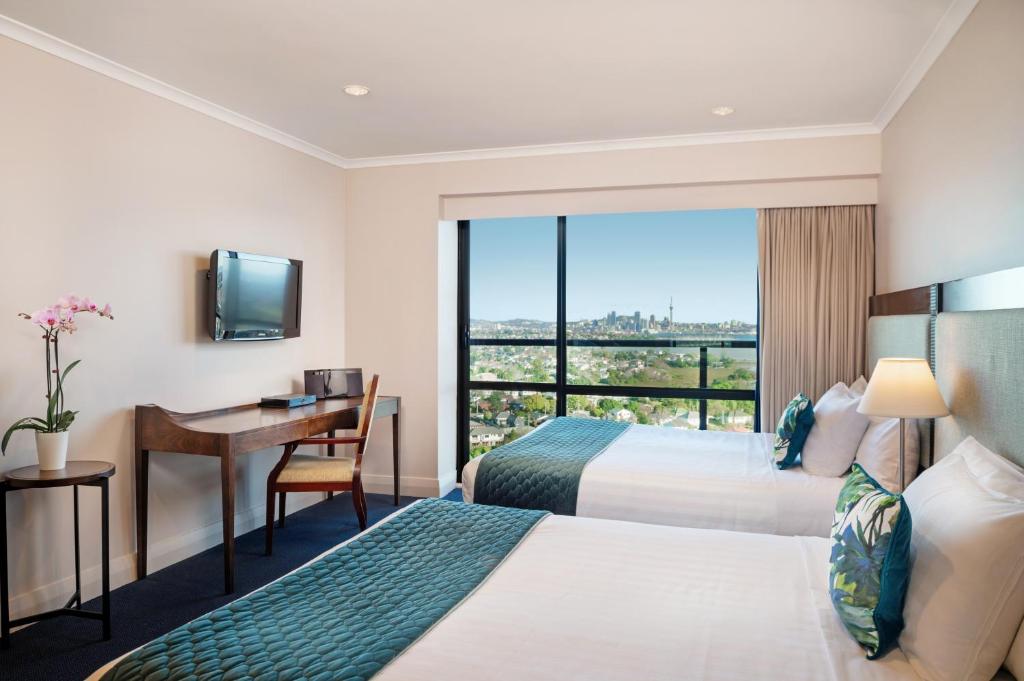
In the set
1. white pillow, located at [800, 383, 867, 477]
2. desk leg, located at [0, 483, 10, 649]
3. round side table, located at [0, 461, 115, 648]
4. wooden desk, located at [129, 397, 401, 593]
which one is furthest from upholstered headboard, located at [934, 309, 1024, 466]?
desk leg, located at [0, 483, 10, 649]

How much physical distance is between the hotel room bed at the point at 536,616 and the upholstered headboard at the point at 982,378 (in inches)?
24.6

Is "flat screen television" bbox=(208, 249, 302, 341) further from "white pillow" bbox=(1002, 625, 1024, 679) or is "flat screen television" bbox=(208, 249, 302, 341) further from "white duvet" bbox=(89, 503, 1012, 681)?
"white pillow" bbox=(1002, 625, 1024, 679)

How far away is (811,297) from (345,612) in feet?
12.0

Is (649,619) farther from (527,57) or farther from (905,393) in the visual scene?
(527,57)

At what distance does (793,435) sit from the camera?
315 centimetres

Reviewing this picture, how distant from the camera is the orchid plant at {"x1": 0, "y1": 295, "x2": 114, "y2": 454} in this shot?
2.71m

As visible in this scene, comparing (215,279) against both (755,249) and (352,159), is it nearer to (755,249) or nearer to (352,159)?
(352,159)

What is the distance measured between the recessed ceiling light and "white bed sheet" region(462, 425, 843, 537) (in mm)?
2023

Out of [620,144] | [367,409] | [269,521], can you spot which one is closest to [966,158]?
[620,144]

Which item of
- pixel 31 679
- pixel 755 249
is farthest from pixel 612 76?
pixel 31 679

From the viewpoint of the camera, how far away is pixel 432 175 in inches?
194

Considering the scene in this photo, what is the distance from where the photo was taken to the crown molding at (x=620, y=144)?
4.10 metres

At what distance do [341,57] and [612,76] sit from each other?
1299 mm

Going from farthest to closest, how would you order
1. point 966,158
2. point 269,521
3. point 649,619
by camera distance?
point 269,521 → point 966,158 → point 649,619
